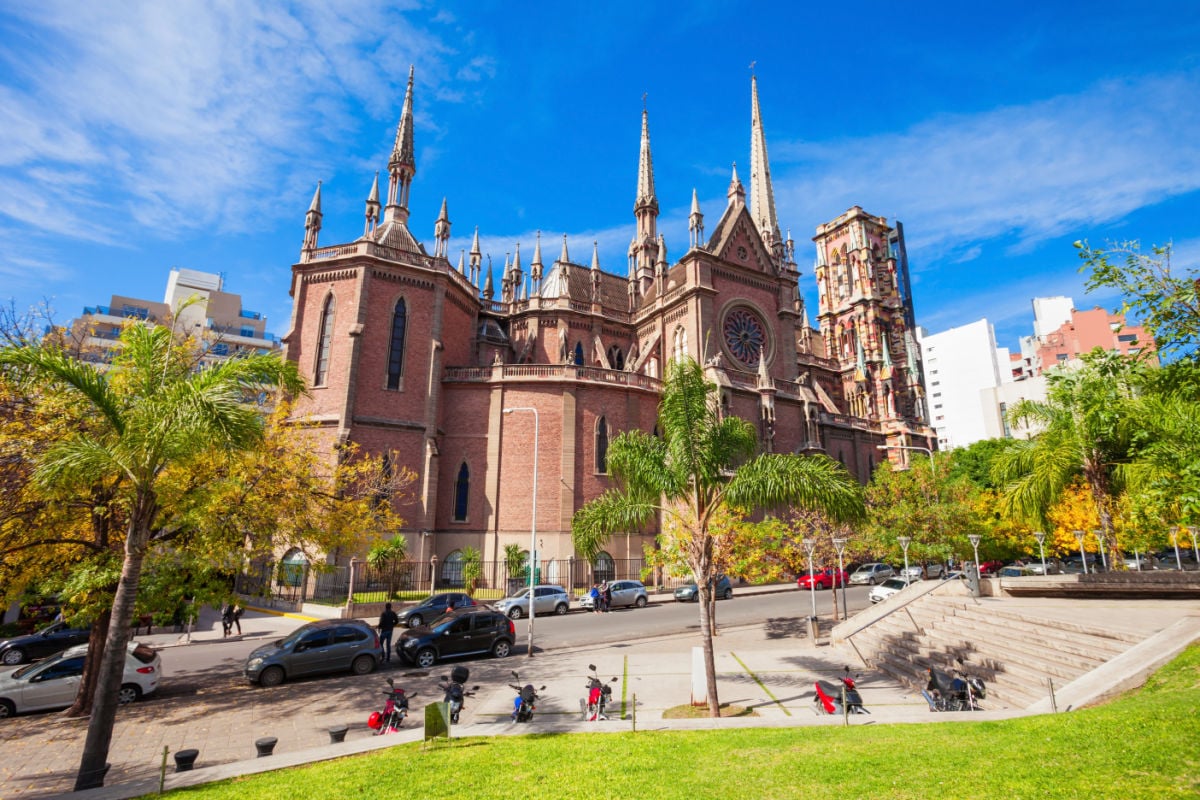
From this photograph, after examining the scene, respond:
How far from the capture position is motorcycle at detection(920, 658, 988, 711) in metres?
10.3

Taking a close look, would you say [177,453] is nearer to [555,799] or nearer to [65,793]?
[65,793]

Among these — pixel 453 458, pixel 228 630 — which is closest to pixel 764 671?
pixel 228 630

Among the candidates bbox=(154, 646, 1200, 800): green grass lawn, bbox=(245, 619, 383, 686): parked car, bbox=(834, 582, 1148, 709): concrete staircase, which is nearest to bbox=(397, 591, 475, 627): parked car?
bbox=(245, 619, 383, 686): parked car

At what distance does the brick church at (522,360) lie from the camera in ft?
99.5

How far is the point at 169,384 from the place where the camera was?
9828 mm

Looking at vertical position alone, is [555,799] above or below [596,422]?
below

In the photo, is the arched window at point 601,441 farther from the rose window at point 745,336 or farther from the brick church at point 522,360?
the rose window at point 745,336

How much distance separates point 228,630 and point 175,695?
801 cm

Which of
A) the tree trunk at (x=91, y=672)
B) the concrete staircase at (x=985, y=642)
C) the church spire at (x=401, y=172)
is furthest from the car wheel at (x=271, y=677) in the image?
the church spire at (x=401, y=172)

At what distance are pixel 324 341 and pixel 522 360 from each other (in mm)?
12701

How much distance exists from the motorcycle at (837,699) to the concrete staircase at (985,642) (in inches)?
113

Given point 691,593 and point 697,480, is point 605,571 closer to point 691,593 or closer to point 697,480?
point 691,593

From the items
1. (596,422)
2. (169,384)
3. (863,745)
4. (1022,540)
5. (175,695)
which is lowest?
(175,695)

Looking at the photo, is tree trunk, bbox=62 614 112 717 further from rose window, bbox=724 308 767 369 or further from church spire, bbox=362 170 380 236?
rose window, bbox=724 308 767 369
